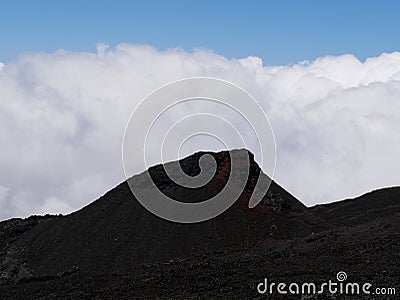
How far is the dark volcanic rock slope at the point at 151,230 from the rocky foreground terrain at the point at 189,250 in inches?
2.5

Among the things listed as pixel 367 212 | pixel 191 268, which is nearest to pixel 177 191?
pixel 191 268

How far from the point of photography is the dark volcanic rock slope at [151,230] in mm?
32000

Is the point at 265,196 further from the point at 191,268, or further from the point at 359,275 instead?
the point at 359,275

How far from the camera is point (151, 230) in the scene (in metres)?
33.2

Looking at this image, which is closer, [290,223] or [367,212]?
[290,223]

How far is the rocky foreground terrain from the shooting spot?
2306 cm

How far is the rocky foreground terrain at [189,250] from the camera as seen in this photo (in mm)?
23062

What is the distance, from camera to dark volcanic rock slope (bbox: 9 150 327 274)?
32.0 meters

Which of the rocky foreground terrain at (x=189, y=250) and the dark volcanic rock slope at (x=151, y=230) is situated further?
the dark volcanic rock slope at (x=151, y=230)

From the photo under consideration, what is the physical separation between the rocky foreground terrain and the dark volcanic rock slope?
64mm

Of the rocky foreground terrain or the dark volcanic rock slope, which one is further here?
the dark volcanic rock slope

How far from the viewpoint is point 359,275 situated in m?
22.2

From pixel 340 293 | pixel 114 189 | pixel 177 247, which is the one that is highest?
pixel 114 189

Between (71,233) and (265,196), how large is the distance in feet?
36.5
